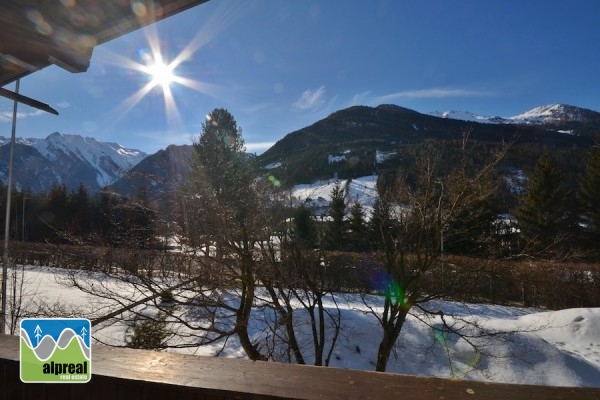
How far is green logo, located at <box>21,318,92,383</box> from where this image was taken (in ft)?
4.46

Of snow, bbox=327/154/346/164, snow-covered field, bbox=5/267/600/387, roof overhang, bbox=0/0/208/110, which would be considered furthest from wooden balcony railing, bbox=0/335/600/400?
snow, bbox=327/154/346/164

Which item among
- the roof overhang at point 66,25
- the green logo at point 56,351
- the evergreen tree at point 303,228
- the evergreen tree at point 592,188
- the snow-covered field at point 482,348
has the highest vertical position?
the evergreen tree at point 592,188

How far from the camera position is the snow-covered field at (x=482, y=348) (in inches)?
314

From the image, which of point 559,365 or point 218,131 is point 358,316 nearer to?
point 559,365

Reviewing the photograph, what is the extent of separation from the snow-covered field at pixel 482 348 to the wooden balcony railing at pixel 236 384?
6469 mm

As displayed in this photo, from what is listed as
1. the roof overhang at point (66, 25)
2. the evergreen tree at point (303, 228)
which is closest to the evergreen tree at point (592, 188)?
A: the evergreen tree at point (303, 228)

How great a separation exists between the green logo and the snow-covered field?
6238 millimetres

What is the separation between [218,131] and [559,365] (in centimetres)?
2104

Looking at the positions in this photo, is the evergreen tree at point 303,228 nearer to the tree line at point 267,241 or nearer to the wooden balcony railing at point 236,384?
the tree line at point 267,241

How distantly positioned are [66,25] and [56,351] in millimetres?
1607

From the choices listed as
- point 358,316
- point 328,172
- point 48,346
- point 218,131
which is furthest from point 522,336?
point 328,172

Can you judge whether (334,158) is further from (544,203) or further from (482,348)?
(482,348)

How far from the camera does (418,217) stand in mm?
7445

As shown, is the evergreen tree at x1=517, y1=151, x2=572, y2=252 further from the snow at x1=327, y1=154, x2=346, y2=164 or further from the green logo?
the snow at x1=327, y1=154, x2=346, y2=164
